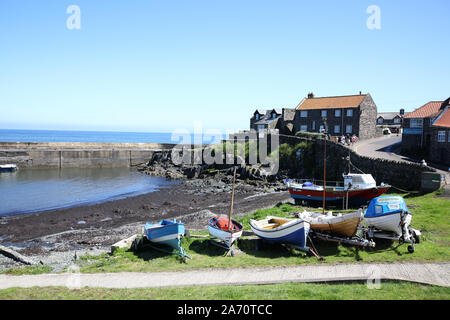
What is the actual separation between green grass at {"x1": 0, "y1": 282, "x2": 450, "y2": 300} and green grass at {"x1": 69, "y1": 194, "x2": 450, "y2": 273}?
2.93 meters

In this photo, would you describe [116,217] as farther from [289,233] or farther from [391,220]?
[391,220]

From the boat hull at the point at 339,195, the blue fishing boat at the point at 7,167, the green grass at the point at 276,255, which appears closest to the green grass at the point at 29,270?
the green grass at the point at 276,255

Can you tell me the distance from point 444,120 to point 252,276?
106 ft

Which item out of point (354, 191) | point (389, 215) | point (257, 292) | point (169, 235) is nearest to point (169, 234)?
point (169, 235)

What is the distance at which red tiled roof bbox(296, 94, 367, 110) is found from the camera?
2192 inches

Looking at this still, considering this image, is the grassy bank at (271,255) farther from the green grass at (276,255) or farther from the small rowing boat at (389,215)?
the small rowing boat at (389,215)

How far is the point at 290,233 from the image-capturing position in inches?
654

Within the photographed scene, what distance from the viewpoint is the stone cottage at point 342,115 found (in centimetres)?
5431

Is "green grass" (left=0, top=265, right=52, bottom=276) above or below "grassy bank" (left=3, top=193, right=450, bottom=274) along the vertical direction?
below

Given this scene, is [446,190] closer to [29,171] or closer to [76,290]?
[76,290]

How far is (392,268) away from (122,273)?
10.9m

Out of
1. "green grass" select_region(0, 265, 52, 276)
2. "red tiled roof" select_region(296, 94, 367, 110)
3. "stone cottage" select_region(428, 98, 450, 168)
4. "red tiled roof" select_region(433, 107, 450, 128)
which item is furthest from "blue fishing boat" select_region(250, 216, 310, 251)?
"red tiled roof" select_region(296, 94, 367, 110)

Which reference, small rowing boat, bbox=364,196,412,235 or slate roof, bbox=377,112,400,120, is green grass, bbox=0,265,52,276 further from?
slate roof, bbox=377,112,400,120
